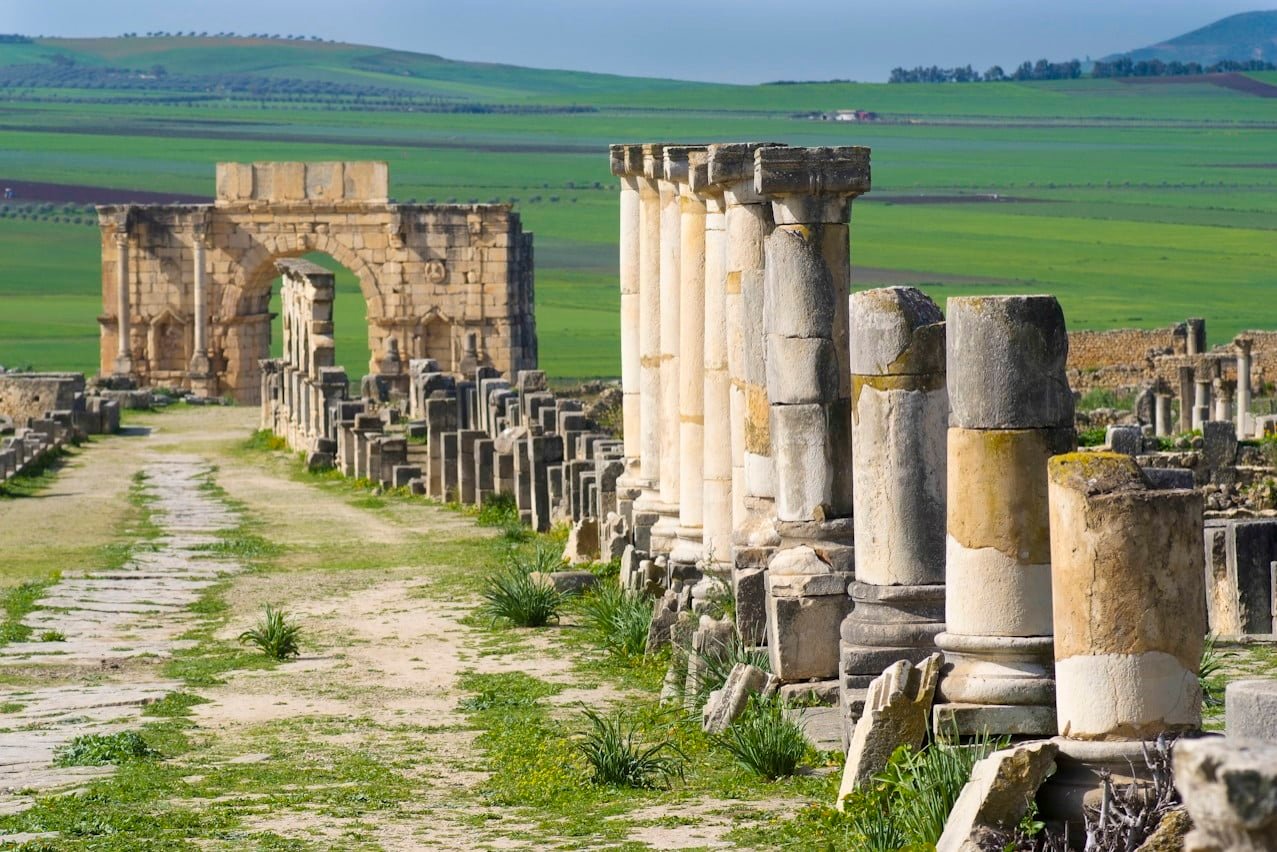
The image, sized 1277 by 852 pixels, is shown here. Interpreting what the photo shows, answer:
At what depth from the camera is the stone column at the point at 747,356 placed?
16.8 m

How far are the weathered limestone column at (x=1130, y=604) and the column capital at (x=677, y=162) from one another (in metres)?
9.20

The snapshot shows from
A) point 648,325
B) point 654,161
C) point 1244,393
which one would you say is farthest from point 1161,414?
point 654,161

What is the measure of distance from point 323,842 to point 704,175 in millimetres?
7481

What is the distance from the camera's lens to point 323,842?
38.9 ft

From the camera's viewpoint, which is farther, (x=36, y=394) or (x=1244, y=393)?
(x=36, y=394)

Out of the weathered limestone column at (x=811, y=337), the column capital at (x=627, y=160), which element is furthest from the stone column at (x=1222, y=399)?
the weathered limestone column at (x=811, y=337)

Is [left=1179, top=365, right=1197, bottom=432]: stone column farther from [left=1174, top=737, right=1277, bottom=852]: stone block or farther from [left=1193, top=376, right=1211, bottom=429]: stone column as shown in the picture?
[left=1174, top=737, right=1277, bottom=852]: stone block

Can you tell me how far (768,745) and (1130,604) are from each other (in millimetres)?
2624

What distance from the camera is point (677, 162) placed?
788 inches

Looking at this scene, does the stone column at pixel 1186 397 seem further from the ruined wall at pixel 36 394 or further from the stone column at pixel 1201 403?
the ruined wall at pixel 36 394

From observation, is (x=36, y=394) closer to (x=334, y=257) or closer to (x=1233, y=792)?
(x=334, y=257)

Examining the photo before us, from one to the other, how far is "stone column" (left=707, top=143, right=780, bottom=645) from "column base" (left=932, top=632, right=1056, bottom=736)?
14.5ft

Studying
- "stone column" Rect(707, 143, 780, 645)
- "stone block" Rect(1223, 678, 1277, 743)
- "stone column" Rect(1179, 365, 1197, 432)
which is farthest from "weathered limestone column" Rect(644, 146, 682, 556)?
"stone column" Rect(1179, 365, 1197, 432)

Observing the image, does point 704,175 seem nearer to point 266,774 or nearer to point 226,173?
point 266,774
